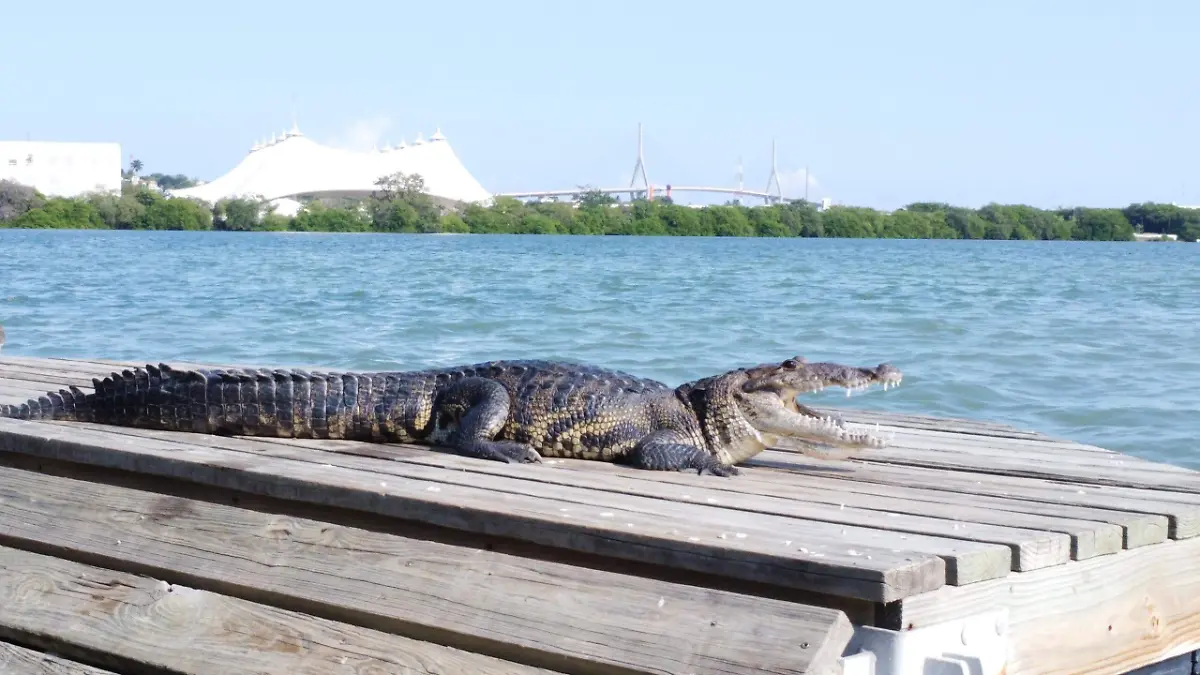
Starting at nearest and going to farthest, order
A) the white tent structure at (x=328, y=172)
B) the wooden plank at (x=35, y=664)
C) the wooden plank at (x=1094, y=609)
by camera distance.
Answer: the wooden plank at (x=1094, y=609), the wooden plank at (x=35, y=664), the white tent structure at (x=328, y=172)

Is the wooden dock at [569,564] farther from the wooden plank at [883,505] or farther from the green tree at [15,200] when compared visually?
the green tree at [15,200]

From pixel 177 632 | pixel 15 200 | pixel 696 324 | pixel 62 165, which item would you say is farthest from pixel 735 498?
pixel 62 165

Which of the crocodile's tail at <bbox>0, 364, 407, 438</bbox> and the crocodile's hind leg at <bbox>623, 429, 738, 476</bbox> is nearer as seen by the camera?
the crocodile's hind leg at <bbox>623, 429, 738, 476</bbox>

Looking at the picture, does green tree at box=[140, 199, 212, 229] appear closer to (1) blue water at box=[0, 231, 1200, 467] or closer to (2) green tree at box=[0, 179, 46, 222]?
(2) green tree at box=[0, 179, 46, 222]

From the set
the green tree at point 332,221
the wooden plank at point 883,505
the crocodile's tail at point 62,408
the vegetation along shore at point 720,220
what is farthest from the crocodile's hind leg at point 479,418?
→ the green tree at point 332,221

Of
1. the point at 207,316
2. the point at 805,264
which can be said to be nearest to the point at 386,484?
the point at 207,316

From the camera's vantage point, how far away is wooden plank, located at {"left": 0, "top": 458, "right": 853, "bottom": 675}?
92.0 inches

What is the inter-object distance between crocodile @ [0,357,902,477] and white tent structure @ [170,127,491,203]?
330 feet

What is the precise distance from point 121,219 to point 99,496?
75.5 meters

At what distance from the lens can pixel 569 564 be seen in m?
2.68

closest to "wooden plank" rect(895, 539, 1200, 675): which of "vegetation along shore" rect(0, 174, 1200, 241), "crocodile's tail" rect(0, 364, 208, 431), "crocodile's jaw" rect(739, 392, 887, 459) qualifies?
"crocodile's jaw" rect(739, 392, 887, 459)

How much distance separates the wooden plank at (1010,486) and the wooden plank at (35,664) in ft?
6.06

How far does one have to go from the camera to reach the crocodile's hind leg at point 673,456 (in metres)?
3.62

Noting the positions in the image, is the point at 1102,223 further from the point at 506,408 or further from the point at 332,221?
the point at 506,408
